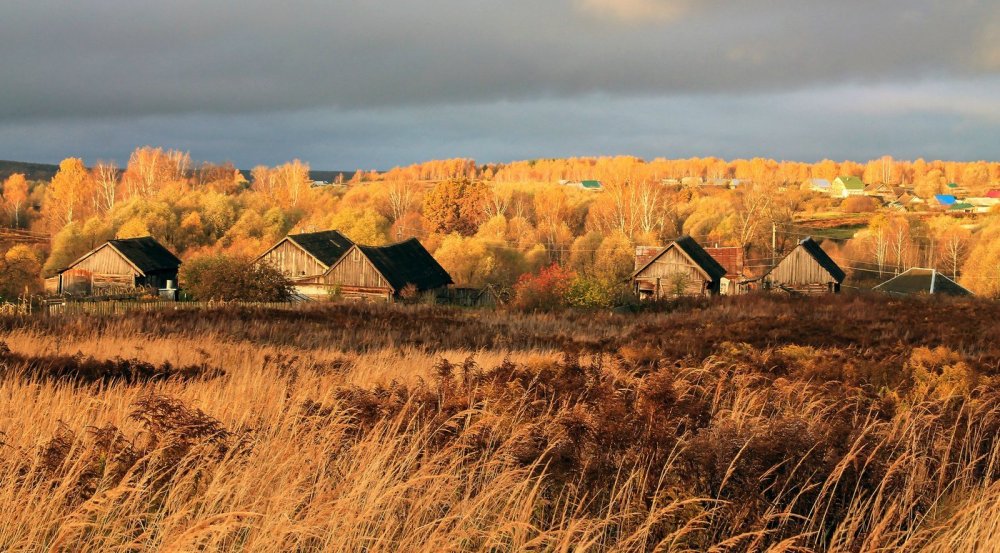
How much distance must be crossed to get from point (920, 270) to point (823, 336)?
42.2m

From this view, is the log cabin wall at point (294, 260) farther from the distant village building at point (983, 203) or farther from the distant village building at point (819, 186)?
the distant village building at point (819, 186)

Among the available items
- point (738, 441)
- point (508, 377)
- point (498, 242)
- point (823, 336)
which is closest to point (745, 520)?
point (738, 441)

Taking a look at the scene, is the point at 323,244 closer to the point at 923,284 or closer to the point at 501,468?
the point at 923,284

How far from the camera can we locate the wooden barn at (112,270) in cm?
6031

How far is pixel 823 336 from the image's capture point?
23.1 m

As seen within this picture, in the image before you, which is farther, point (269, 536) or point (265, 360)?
point (265, 360)

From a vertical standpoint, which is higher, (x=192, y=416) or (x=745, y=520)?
(x=192, y=416)

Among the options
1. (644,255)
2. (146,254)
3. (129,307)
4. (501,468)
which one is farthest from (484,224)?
(501,468)

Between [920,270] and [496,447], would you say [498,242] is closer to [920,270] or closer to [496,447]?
[920,270]

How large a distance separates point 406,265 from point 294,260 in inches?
312

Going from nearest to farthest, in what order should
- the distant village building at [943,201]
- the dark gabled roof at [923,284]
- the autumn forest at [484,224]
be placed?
the dark gabled roof at [923,284], the autumn forest at [484,224], the distant village building at [943,201]

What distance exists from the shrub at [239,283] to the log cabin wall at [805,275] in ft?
103

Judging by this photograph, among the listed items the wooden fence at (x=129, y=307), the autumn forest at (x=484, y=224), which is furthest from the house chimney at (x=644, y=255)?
the wooden fence at (x=129, y=307)

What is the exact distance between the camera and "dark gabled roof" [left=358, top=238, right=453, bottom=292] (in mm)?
55531
